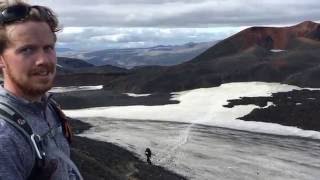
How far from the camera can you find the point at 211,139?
42.5 m

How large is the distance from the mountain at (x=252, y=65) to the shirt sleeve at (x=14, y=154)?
238 ft

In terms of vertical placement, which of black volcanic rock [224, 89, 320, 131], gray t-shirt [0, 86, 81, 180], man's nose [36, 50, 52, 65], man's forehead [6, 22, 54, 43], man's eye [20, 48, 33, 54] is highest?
man's forehead [6, 22, 54, 43]

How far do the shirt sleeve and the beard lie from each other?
1.17 ft

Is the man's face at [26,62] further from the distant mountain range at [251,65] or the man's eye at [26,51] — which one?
the distant mountain range at [251,65]

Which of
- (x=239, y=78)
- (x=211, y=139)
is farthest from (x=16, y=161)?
(x=239, y=78)

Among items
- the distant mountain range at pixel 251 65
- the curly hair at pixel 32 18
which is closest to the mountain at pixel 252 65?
the distant mountain range at pixel 251 65

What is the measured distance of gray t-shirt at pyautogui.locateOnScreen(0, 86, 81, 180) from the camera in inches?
119

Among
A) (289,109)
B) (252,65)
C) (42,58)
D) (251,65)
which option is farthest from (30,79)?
(251,65)

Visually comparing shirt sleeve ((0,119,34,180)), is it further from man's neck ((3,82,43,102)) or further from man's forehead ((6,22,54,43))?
man's forehead ((6,22,54,43))

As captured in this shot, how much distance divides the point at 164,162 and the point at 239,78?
51246 millimetres

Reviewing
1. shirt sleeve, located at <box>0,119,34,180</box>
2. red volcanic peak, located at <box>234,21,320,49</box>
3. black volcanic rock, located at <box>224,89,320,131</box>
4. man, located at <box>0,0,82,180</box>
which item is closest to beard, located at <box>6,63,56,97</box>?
man, located at <box>0,0,82,180</box>

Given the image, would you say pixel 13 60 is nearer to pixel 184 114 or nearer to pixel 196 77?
pixel 184 114

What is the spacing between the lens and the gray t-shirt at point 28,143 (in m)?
3.03

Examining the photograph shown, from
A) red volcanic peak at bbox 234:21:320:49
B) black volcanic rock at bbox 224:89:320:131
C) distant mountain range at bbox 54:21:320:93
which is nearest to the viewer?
black volcanic rock at bbox 224:89:320:131
